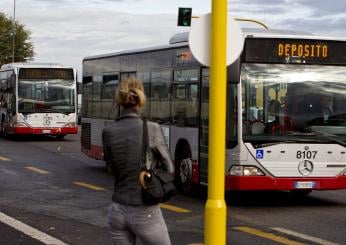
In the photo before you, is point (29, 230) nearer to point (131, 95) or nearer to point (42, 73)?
point (131, 95)

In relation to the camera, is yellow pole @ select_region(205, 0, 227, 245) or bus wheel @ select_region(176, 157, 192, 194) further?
bus wheel @ select_region(176, 157, 192, 194)

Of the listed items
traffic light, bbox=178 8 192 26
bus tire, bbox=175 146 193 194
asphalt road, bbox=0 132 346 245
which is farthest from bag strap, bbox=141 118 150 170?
traffic light, bbox=178 8 192 26

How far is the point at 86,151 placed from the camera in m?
18.8

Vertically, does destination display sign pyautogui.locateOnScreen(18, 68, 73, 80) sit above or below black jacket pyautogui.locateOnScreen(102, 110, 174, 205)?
above

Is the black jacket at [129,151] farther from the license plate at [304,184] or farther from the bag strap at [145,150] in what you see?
the license plate at [304,184]

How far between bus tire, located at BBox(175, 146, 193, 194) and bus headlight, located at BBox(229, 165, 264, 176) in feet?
4.86

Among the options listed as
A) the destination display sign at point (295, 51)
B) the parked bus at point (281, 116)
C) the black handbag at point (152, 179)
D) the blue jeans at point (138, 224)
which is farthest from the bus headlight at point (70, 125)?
the black handbag at point (152, 179)

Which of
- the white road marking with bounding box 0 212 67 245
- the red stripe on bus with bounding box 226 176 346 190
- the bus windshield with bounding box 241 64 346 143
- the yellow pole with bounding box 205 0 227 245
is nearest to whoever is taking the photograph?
the yellow pole with bounding box 205 0 227 245

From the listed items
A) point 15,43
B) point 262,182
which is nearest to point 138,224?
point 262,182

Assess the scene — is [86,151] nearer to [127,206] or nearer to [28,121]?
[28,121]

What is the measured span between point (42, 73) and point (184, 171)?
17.6 metres

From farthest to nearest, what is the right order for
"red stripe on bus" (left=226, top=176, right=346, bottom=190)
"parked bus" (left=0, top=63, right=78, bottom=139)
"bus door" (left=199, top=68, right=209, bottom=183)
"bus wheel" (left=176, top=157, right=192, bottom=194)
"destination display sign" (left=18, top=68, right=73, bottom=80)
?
"destination display sign" (left=18, top=68, right=73, bottom=80) < "parked bus" (left=0, top=63, right=78, bottom=139) < "bus wheel" (left=176, top=157, right=192, bottom=194) < "bus door" (left=199, top=68, right=209, bottom=183) < "red stripe on bus" (left=226, top=176, right=346, bottom=190)

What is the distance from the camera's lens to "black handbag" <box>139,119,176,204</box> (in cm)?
500

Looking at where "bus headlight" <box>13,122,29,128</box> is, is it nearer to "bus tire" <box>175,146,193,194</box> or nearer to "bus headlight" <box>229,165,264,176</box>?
"bus tire" <box>175,146,193,194</box>
